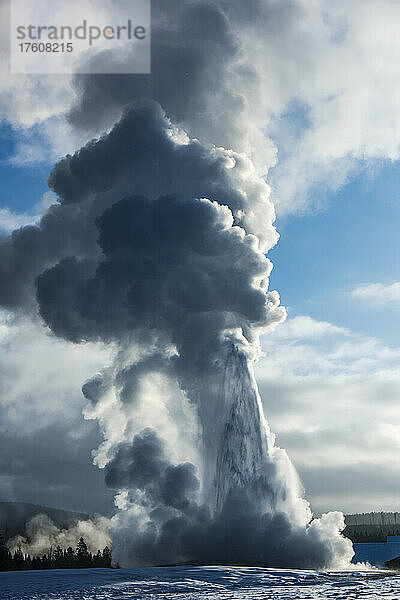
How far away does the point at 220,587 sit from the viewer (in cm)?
7306

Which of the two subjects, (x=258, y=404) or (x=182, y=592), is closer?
(x=182, y=592)

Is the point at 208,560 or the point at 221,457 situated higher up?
the point at 221,457

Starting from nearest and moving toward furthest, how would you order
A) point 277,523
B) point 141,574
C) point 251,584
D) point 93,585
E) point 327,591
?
1. point 327,591
2. point 251,584
3. point 93,585
4. point 141,574
5. point 277,523

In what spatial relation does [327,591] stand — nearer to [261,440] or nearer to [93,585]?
[93,585]

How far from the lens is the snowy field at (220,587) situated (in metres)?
63.5

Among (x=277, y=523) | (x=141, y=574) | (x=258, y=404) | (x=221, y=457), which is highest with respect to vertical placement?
(x=258, y=404)

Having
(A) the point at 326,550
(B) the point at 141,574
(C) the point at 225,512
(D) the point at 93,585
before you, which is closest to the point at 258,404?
(C) the point at 225,512

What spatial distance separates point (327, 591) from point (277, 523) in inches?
1510

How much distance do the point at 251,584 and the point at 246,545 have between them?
2976 cm

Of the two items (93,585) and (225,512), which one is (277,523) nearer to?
(225,512)

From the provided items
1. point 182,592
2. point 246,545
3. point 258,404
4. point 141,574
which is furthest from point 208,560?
point 182,592

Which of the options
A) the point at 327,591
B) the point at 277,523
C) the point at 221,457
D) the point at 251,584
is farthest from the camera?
the point at 221,457

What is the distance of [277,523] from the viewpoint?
104 m

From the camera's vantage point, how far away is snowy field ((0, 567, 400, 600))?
63469mm
